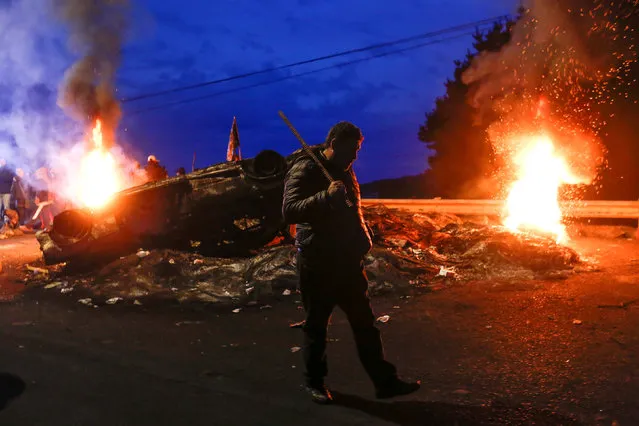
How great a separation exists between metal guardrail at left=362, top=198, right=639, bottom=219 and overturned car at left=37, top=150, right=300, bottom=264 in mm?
6550

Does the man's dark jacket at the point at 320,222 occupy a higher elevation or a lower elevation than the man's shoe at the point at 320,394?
higher

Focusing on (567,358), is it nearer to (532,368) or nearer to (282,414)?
(532,368)

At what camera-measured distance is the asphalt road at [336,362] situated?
10.6 feet

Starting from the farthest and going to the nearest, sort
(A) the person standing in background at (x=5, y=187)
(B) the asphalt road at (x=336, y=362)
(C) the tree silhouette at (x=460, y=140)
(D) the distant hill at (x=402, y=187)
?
(D) the distant hill at (x=402, y=187), (C) the tree silhouette at (x=460, y=140), (A) the person standing in background at (x=5, y=187), (B) the asphalt road at (x=336, y=362)

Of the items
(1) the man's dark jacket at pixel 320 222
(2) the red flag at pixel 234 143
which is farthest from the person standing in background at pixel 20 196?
(1) the man's dark jacket at pixel 320 222

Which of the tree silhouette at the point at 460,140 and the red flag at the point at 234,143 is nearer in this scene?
the red flag at the point at 234,143

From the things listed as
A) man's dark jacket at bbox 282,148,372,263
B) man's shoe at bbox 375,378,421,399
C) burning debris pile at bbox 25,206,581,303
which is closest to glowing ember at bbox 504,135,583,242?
burning debris pile at bbox 25,206,581,303

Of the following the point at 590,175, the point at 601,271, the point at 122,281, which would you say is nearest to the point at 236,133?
the point at 122,281

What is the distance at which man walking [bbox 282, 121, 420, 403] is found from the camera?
328cm

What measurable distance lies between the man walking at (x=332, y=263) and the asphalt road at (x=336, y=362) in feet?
0.79

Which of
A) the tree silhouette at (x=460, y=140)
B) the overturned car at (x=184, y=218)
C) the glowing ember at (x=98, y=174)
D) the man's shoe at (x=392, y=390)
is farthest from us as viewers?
the tree silhouette at (x=460, y=140)

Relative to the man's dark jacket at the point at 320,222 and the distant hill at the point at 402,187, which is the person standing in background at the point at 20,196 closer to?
the distant hill at the point at 402,187

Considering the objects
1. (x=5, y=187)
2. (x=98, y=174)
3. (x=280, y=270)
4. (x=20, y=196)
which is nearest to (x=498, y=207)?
(x=280, y=270)

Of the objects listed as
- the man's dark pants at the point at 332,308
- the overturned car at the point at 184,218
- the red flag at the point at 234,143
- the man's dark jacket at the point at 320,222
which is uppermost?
the red flag at the point at 234,143
